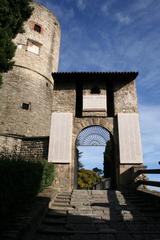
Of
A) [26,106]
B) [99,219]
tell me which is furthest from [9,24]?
[26,106]

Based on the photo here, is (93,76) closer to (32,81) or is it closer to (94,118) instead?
(94,118)

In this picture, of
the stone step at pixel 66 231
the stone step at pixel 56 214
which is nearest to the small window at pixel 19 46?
the stone step at pixel 56 214

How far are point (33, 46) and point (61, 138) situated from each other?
10.6 meters

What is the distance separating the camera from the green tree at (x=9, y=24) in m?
8.18

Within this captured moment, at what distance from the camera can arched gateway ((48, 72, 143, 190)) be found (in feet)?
33.7

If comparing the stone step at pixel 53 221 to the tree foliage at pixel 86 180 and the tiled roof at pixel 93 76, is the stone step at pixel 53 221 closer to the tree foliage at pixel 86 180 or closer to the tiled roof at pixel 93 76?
the tiled roof at pixel 93 76

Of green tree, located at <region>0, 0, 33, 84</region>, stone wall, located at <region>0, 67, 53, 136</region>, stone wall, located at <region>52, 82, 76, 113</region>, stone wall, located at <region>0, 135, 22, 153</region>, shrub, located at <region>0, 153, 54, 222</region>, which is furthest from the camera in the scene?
stone wall, located at <region>0, 67, 53, 136</region>

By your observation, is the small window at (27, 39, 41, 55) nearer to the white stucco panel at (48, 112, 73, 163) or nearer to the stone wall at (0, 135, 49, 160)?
the stone wall at (0, 135, 49, 160)


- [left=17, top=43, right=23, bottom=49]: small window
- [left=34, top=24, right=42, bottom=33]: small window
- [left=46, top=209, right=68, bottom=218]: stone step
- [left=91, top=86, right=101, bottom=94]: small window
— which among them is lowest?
[left=46, top=209, right=68, bottom=218]: stone step

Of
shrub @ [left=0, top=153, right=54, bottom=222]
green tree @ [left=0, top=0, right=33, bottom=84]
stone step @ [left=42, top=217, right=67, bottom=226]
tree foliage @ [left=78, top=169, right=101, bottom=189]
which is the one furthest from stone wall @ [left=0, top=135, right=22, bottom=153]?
tree foliage @ [left=78, top=169, right=101, bottom=189]

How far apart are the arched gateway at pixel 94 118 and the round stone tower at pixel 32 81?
16.4 ft

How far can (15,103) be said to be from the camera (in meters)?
16.0

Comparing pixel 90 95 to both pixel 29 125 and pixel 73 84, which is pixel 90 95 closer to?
pixel 73 84

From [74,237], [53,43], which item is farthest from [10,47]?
[53,43]
